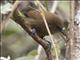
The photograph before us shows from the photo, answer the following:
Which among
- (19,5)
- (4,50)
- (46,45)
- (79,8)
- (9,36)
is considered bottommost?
(46,45)

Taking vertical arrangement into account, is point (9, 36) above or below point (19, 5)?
above

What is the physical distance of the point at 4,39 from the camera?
220 cm

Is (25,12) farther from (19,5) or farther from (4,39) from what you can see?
(4,39)

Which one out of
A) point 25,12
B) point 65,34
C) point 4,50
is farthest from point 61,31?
point 4,50

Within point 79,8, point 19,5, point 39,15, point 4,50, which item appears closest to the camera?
point 19,5

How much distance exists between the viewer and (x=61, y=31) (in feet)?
4.14

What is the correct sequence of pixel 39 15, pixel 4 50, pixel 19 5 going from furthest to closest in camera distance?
pixel 4 50, pixel 39 15, pixel 19 5

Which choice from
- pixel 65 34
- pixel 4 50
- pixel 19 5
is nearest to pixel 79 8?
pixel 65 34

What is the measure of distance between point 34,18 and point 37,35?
0.46 ft

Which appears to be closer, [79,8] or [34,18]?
[34,18]

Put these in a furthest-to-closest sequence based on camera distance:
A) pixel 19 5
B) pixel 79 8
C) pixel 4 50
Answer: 1. pixel 4 50
2. pixel 79 8
3. pixel 19 5

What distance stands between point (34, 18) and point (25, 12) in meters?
0.04

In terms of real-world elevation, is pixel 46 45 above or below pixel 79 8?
below

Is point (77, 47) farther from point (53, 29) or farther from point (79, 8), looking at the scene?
point (79, 8)
